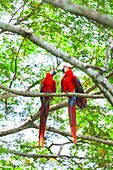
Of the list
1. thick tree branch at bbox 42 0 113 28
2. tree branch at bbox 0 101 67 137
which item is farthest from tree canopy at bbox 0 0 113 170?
thick tree branch at bbox 42 0 113 28

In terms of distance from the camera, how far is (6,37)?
245 inches

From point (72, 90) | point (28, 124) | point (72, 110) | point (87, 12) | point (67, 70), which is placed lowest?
point (87, 12)

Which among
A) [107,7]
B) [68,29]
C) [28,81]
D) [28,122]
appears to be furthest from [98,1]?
[28,122]

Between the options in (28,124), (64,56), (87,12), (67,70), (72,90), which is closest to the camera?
(87,12)

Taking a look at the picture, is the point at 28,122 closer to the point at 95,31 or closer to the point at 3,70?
the point at 3,70

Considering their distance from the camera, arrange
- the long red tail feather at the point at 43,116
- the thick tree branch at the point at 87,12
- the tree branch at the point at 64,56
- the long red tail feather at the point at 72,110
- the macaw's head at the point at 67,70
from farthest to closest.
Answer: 1. the macaw's head at the point at 67,70
2. the long red tail feather at the point at 43,116
3. the long red tail feather at the point at 72,110
4. the tree branch at the point at 64,56
5. the thick tree branch at the point at 87,12

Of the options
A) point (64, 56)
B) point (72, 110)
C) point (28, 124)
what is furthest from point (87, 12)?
point (28, 124)

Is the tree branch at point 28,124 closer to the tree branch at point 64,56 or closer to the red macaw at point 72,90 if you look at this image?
the red macaw at point 72,90

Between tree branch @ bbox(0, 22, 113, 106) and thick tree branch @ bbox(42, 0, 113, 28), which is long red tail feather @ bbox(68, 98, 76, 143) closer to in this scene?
tree branch @ bbox(0, 22, 113, 106)

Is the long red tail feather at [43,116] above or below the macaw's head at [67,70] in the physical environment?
below

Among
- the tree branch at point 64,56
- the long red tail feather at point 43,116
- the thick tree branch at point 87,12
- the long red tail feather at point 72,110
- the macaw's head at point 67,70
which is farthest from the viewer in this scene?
the macaw's head at point 67,70

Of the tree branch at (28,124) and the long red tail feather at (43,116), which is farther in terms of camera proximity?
the tree branch at (28,124)

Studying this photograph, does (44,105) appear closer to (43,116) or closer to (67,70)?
(43,116)

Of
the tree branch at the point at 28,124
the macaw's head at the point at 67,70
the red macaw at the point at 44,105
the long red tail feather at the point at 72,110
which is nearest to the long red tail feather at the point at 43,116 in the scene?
the red macaw at the point at 44,105
